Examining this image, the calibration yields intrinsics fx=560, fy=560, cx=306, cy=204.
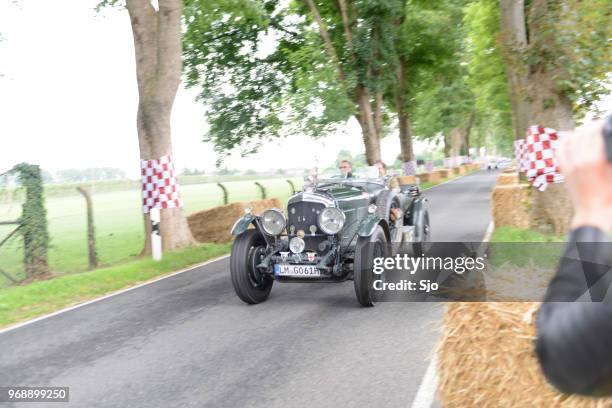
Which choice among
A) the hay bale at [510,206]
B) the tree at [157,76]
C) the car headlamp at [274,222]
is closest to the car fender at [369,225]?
the car headlamp at [274,222]

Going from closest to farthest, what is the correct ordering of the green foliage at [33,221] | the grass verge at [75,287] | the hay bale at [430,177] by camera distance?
1. the grass verge at [75,287]
2. the green foliage at [33,221]
3. the hay bale at [430,177]

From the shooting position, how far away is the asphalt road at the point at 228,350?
14.7 ft

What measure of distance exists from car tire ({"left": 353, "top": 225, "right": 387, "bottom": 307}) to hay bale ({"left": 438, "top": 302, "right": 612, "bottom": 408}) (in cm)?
317

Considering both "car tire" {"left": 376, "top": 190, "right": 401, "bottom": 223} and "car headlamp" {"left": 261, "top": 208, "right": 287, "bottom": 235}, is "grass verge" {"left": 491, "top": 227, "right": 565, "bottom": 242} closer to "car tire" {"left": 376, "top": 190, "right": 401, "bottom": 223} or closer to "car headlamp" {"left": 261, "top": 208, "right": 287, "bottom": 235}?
"car tire" {"left": 376, "top": 190, "right": 401, "bottom": 223}

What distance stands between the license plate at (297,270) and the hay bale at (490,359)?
3.59m

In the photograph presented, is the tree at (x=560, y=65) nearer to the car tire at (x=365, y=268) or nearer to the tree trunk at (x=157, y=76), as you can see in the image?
the car tire at (x=365, y=268)

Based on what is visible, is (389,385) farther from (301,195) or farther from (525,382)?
(301,195)

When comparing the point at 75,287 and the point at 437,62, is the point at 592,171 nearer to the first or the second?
the point at 75,287

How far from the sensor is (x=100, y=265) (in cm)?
1216

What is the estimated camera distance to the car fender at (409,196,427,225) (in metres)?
9.70

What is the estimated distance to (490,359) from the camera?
3.25 m

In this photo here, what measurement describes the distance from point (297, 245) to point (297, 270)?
1.36ft

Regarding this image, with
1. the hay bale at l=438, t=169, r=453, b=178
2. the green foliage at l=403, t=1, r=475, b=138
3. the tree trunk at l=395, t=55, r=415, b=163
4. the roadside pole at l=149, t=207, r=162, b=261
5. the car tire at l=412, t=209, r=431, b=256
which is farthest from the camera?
the hay bale at l=438, t=169, r=453, b=178

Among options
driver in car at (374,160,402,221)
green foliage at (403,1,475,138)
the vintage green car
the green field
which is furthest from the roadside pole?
green foliage at (403,1,475,138)
